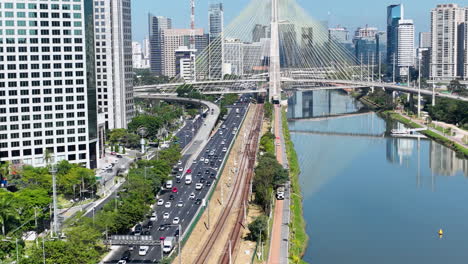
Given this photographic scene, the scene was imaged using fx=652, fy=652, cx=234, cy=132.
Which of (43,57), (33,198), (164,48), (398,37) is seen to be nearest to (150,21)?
(164,48)

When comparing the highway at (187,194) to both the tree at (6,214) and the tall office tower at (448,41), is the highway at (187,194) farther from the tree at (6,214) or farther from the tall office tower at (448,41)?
the tall office tower at (448,41)

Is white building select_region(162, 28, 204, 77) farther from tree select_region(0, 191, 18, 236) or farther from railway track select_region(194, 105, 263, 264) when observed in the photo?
tree select_region(0, 191, 18, 236)

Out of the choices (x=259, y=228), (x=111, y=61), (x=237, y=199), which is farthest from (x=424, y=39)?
(x=259, y=228)

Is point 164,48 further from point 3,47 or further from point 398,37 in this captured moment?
point 3,47

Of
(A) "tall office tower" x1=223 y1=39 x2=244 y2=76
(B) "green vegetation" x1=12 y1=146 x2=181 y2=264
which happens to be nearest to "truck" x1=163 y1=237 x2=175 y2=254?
(B) "green vegetation" x1=12 y1=146 x2=181 y2=264

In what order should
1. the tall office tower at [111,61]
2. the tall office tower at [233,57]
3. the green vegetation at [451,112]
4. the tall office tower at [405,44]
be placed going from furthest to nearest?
the tall office tower at [405,44] < the tall office tower at [233,57] < the green vegetation at [451,112] < the tall office tower at [111,61]

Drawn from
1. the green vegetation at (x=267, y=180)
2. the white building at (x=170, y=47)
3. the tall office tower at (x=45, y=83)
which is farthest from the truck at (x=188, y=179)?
the white building at (x=170, y=47)

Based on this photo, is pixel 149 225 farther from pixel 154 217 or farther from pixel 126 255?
pixel 126 255
